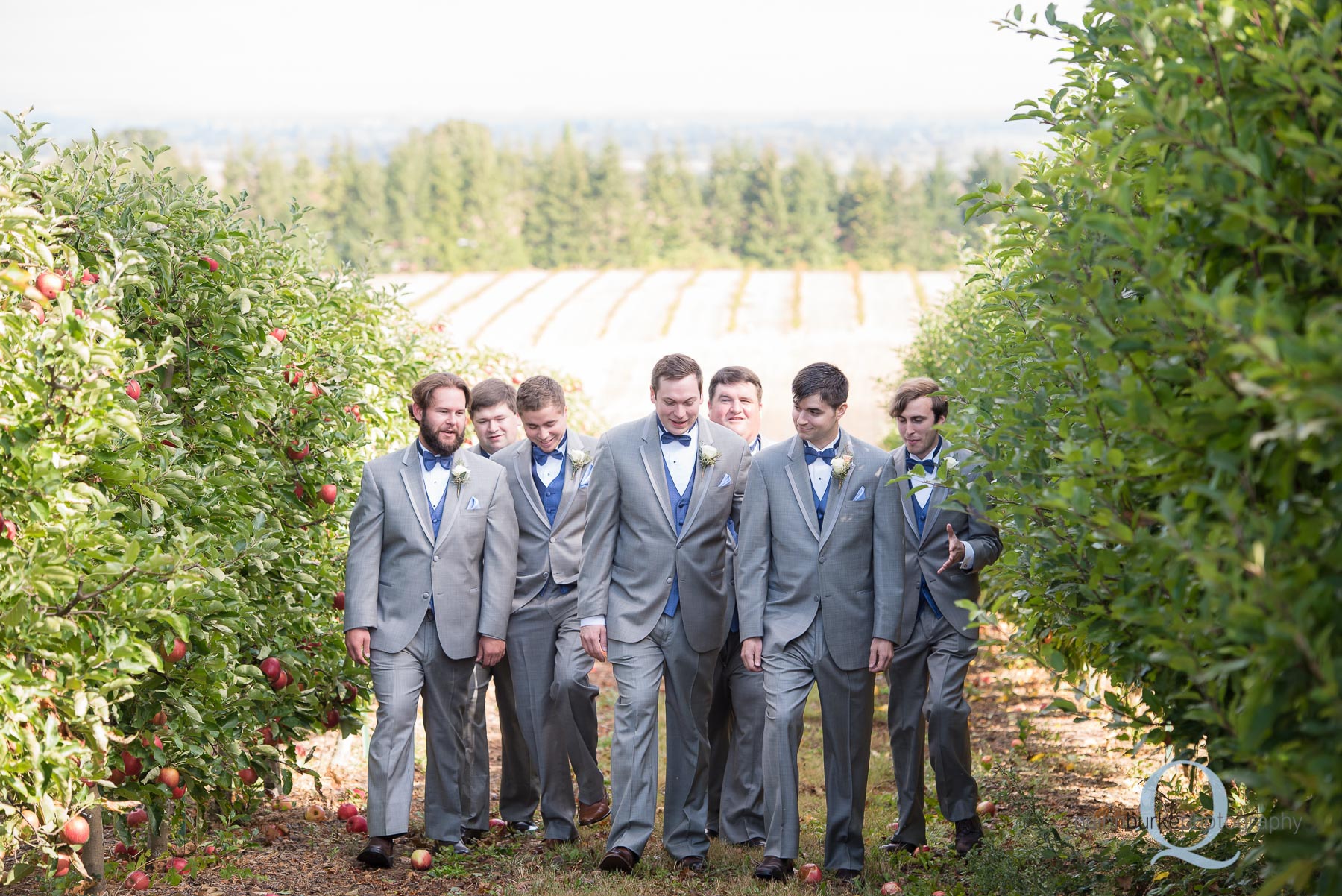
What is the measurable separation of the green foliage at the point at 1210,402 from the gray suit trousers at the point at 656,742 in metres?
2.28

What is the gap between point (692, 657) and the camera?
6121 mm

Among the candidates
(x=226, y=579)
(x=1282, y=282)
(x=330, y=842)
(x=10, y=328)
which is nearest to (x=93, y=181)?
(x=10, y=328)

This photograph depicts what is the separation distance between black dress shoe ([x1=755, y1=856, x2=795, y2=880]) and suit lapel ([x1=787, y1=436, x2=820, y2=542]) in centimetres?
150

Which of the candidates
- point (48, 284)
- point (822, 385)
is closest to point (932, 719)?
point (822, 385)

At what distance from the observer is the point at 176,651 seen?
Result: 4.74 meters

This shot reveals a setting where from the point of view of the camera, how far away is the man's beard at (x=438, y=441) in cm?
630

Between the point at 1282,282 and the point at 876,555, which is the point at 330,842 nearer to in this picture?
the point at 876,555

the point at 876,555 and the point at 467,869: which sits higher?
the point at 876,555

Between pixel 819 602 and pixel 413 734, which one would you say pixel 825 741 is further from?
pixel 413 734

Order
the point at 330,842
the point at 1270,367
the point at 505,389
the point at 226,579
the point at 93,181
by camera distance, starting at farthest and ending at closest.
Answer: the point at 505,389 < the point at 330,842 < the point at 93,181 < the point at 226,579 < the point at 1270,367

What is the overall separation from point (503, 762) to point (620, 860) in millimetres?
1225

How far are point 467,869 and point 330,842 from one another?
864 millimetres

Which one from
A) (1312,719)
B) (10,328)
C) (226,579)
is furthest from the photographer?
(226,579)

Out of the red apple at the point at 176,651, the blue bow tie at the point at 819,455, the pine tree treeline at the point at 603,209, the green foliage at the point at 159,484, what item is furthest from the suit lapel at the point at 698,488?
the pine tree treeline at the point at 603,209
